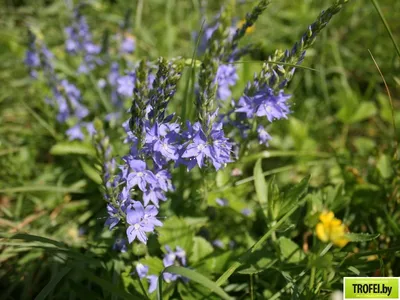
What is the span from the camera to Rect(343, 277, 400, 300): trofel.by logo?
2.40 meters

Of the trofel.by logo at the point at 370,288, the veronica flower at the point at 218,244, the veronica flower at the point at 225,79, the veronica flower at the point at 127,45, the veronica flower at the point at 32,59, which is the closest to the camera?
the trofel.by logo at the point at 370,288

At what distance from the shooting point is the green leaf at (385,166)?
3.11 metres

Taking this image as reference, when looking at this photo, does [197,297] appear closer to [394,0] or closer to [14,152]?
[14,152]

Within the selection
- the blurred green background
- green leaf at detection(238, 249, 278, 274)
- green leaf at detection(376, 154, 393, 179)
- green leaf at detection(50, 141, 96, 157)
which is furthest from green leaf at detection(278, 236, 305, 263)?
green leaf at detection(50, 141, 96, 157)

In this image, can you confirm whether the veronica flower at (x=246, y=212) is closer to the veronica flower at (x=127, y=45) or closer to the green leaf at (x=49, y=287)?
the green leaf at (x=49, y=287)

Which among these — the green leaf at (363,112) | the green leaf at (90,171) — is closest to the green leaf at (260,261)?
the green leaf at (90,171)

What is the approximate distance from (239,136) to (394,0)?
3434mm

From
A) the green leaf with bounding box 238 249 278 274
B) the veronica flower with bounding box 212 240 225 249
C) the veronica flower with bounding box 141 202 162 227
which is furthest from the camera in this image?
the veronica flower with bounding box 212 240 225 249

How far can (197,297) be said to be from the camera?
97.8 inches

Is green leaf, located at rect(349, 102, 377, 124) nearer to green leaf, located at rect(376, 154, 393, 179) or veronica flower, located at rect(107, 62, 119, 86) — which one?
green leaf, located at rect(376, 154, 393, 179)

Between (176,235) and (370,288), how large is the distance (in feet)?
4.06

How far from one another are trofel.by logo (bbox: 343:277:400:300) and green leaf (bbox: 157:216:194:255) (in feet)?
3.24

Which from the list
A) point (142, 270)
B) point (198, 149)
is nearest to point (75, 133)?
point (142, 270)

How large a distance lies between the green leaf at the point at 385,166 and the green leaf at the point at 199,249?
144 cm
